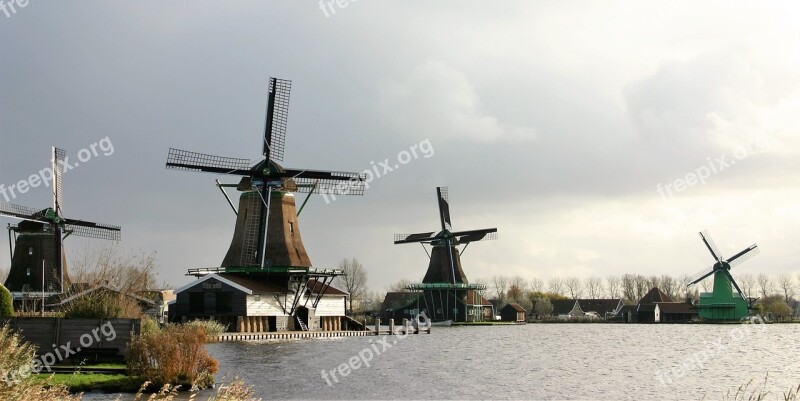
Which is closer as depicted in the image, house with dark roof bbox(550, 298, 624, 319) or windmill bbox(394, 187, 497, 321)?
windmill bbox(394, 187, 497, 321)

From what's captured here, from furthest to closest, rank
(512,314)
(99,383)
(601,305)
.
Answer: (601,305)
(512,314)
(99,383)

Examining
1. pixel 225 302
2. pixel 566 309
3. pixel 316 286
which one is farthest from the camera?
pixel 566 309

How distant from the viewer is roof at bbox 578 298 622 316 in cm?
12256

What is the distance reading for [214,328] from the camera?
141 ft

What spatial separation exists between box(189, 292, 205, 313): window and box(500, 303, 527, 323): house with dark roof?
2469 inches

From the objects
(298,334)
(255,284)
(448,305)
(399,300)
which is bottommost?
(298,334)

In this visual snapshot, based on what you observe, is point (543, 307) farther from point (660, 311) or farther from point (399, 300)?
point (399, 300)

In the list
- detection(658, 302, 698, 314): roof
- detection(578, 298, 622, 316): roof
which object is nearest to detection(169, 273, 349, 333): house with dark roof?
detection(658, 302, 698, 314): roof

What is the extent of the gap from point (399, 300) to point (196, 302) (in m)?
47.0

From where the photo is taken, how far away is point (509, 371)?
2814 cm

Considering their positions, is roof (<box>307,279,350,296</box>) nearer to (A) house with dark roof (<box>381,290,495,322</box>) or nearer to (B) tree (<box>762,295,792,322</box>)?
(A) house with dark roof (<box>381,290,495,322</box>)

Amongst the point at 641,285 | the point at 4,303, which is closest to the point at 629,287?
the point at 641,285

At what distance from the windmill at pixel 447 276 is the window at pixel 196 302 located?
116 feet

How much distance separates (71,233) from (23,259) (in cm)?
350
